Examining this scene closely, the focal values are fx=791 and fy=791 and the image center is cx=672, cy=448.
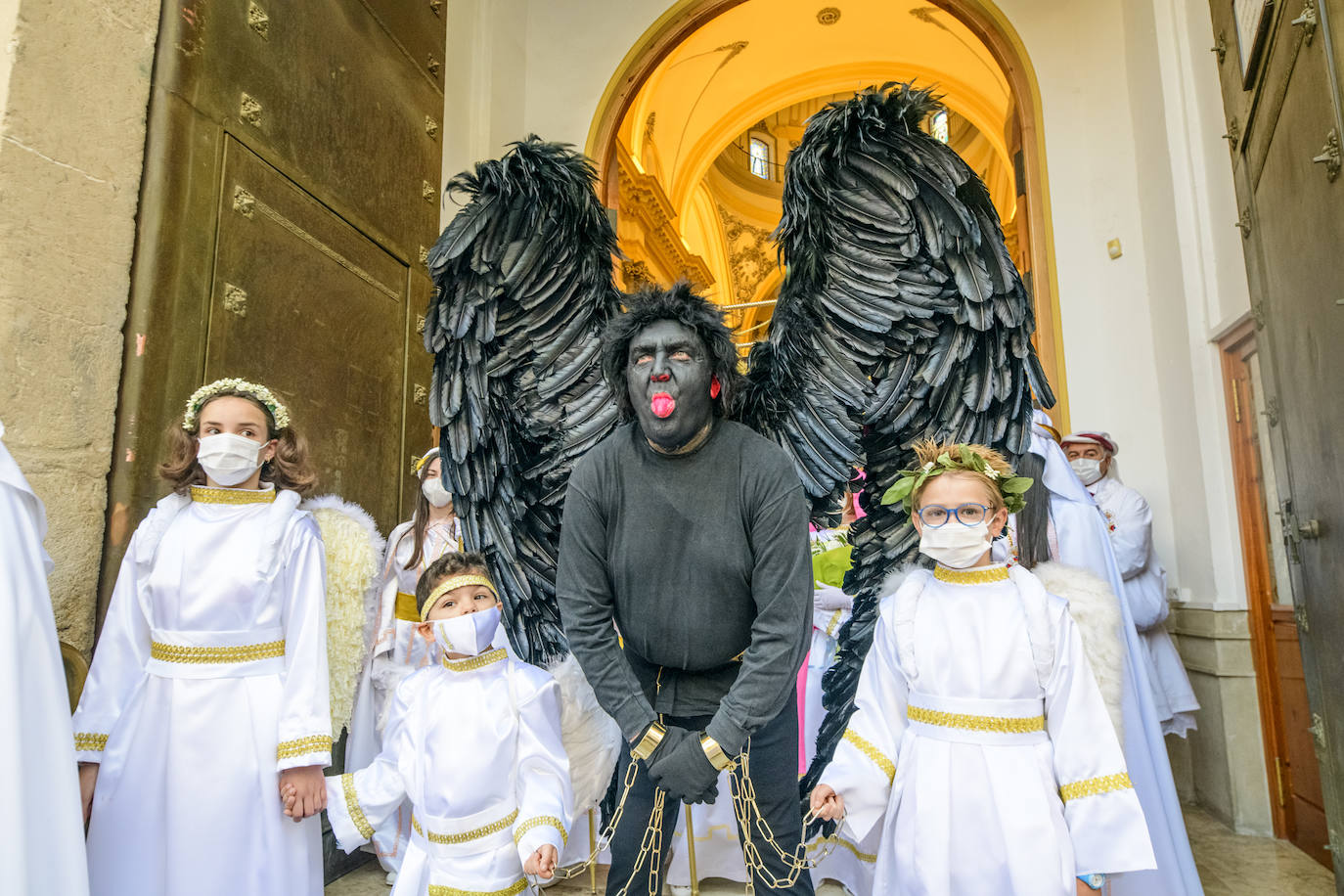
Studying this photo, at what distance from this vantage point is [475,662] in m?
2.05

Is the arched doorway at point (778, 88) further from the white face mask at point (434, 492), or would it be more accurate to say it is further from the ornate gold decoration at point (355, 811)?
the ornate gold decoration at point (355, 811)

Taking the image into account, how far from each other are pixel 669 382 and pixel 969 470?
76cm

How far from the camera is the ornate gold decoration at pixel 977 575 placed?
1.88 m

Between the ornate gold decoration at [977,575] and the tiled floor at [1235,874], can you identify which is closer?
the ornate gold decoration at [977,575]

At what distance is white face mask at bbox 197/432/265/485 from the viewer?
2.07 m

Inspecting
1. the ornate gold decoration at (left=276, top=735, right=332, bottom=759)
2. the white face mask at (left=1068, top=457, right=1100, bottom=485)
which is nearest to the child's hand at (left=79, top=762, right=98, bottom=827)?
the ornate gold decoration at (left=276, top=735, right=332, bottom=759)

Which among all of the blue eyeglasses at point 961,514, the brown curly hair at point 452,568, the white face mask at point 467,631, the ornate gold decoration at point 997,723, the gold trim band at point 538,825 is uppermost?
the blue eyeglasses at point 961,514

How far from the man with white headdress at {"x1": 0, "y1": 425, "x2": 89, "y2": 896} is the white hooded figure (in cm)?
201

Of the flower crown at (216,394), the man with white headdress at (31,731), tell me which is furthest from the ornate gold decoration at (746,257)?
the man with white headdress at (31,731)

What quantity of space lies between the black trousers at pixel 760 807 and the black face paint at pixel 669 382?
637 mm

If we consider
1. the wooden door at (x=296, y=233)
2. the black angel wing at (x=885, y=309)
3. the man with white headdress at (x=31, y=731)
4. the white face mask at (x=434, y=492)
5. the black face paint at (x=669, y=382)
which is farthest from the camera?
the white face mask at (x=434, y=492)

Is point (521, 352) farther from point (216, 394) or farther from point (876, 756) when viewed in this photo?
point (876, 756)

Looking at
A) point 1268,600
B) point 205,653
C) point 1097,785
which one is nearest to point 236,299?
point 205,653

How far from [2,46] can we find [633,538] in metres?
2.24
